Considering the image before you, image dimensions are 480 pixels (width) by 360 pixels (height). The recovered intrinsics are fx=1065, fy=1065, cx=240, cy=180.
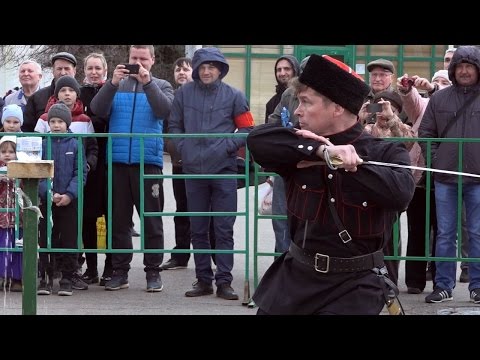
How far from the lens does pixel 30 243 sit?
6.05 meters

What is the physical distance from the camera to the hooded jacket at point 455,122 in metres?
8.45

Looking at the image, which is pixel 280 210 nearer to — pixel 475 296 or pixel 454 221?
pixel 454 221

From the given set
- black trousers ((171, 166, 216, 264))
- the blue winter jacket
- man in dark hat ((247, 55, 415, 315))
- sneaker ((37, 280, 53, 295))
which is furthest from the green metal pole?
black trousers ((171, 166, 216, 264))

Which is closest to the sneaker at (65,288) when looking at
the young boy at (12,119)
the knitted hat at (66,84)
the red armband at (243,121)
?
the young boy at (12,119)

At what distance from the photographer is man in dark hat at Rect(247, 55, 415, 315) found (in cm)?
458

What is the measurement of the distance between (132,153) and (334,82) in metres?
4.28

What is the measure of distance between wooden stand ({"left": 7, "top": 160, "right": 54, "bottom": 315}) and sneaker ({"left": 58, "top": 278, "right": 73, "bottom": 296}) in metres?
2.56

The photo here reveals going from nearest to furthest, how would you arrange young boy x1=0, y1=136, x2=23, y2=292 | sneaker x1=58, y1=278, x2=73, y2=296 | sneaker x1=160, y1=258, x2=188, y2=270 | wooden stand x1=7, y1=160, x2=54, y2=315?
wooden stand x1=7, y1=160, x2=54, y2=315, young boy x1=0, y1=136, x2=23, y2=292, sneaker x1=58, y1=278, x2=73, y2=296, sneaker x1=160, y1=258, x2=188, y2=270

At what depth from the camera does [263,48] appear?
79.6ft

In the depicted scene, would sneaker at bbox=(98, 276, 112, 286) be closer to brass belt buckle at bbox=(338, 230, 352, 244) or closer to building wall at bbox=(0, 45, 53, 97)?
brass belt buckle at bbox=(338, 230, 352, 244)

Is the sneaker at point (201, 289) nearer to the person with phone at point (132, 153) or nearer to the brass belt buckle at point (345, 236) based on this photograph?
the person with phone at point (132, 153)

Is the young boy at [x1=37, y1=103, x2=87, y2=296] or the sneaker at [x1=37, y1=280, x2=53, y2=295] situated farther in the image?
the sneaker at [x1=37, y1=280, x2=53, y2=295]

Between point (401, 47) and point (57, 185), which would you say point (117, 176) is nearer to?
point (57, 185)
